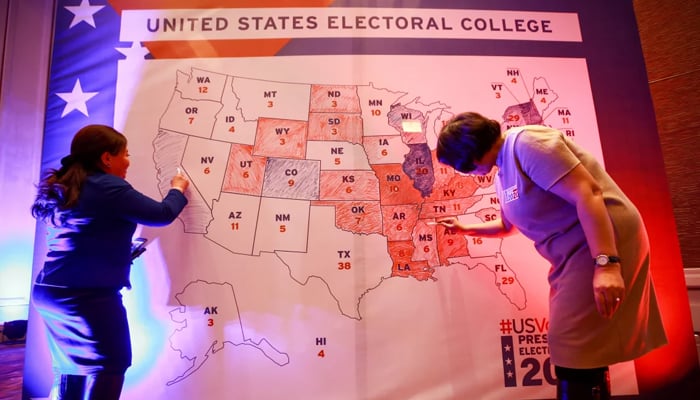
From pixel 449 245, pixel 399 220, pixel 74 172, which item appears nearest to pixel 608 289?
pixel 449 245

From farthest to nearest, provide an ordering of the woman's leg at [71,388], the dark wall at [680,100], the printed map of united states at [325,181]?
1. the dark wall at [680,100]
2. the printed map of united states at [325,181]
3. the woman's leg at [71,388]

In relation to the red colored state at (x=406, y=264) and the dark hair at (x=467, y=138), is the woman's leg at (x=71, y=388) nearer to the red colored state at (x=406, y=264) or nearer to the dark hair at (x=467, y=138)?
the red colored state at (x=406, y=264)

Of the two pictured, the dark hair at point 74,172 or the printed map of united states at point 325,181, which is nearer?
the dark hair at point 74,172

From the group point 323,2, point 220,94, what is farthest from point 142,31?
point 323,2

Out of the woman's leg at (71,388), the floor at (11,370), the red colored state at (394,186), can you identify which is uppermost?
the red colored state at (394,186)

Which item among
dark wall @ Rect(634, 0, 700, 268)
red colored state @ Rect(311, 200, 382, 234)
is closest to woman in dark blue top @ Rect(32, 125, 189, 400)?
red colored state @ Rect(311, 200, 382, 234)

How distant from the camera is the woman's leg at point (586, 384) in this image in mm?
1146

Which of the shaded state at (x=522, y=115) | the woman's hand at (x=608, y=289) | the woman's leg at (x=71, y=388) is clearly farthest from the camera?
the shaded state at (x=522, y=115)

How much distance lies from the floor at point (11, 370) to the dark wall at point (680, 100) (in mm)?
3334

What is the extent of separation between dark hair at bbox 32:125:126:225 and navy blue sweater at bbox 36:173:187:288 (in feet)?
0.10

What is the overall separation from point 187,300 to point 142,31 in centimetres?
132

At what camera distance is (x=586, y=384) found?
1149 mm

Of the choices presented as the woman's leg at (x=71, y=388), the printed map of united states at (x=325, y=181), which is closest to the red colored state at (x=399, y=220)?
the printed map of united states at (x=325, y=181)

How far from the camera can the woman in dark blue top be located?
1200 mm
